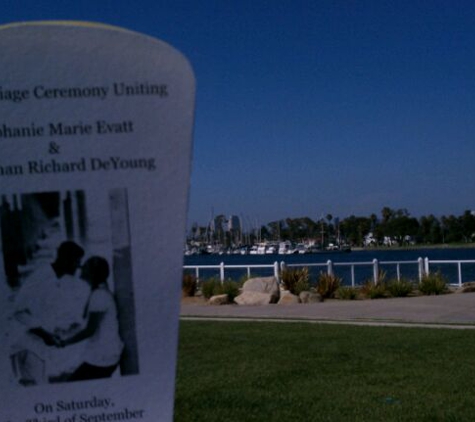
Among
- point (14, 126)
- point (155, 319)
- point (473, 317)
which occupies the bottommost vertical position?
point (473, 317)

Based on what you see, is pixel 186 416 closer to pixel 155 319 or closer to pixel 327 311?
pixel 155 319

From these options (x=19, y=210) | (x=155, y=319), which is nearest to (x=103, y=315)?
(x=155, y=319)

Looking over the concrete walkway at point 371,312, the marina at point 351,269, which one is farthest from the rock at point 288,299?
the marina at point 351,269

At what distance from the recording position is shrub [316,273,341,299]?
77.7ft

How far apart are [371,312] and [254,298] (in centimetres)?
407

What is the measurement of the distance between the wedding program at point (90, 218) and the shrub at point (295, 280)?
1991cm

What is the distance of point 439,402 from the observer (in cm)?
857

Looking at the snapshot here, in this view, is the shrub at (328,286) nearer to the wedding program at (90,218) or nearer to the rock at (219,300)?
the rock at (219,300)

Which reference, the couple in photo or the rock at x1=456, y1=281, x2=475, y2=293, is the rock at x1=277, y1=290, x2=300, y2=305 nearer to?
the rock at x1=456, y1=281, x2=475, y2=293

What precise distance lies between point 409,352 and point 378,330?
9.34 ft

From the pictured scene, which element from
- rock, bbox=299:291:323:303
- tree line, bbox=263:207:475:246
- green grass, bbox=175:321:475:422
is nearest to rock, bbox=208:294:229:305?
rock, bbox=299:291:323:303

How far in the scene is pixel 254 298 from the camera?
73.3 feet

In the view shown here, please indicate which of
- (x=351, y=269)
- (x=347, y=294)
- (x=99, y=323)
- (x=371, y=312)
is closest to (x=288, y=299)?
(x=347, y=294)

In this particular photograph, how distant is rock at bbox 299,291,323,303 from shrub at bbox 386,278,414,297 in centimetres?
202
